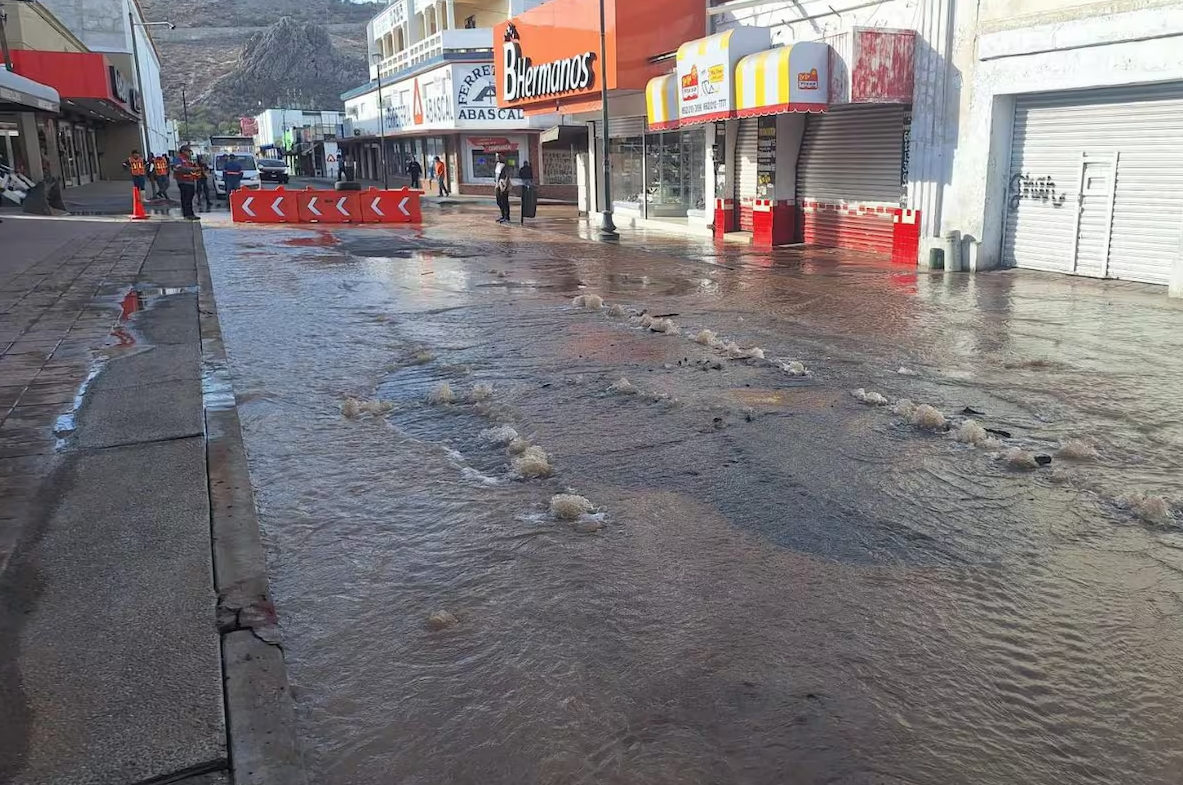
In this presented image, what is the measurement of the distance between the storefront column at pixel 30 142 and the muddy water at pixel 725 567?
111 ft

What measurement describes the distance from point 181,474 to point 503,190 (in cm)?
2203

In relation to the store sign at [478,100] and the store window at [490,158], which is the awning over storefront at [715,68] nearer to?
the store sign at [478,100]

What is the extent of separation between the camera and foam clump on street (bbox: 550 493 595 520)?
4.95 meters

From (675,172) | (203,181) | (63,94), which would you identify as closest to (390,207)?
(203,181)

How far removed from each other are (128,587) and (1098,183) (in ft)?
43.5

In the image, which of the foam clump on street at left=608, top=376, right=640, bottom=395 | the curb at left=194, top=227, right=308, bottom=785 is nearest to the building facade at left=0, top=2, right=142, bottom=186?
the foam clump on street at left=608, top=376, right=640, bottom=395

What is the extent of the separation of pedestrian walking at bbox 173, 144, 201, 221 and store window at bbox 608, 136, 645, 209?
1209cm

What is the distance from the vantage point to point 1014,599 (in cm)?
402

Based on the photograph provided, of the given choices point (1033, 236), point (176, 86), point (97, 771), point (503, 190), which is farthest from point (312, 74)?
point (97, 771)

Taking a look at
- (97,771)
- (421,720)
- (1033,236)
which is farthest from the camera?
(1033,236)

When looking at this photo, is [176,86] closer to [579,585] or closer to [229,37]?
[229,37]

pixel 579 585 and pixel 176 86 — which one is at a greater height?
Result: pixel 176 86

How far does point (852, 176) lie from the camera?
17531 mm

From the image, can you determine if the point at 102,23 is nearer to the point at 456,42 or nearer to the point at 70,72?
the point at 70,72
